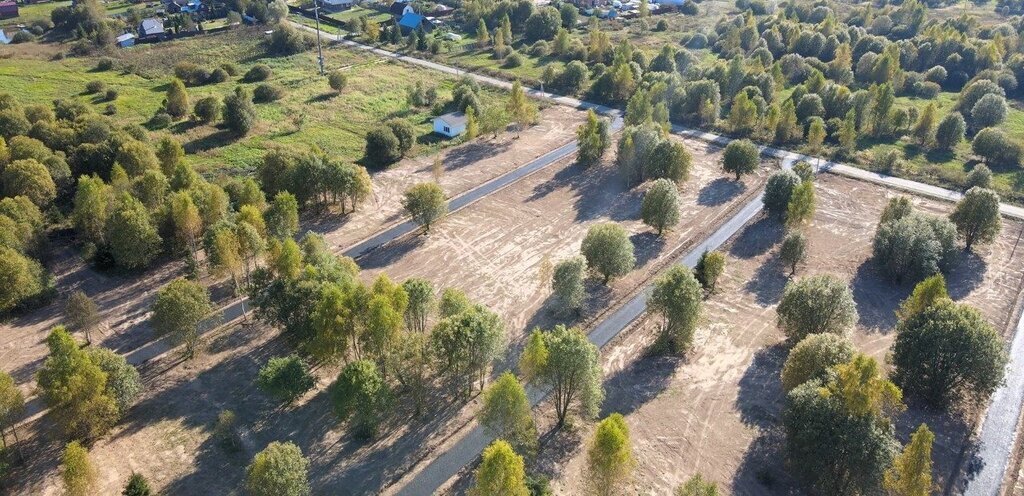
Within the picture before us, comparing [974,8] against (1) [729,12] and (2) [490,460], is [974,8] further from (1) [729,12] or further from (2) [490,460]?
(2) [490,460]

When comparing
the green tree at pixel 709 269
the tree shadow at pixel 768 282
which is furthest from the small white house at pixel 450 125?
the tree shadow at pixel 768 282

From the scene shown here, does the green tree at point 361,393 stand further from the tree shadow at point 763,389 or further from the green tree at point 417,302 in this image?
the tree shadow at point 763,389

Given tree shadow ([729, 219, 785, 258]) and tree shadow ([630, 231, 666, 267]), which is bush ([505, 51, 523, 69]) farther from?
tree shadow ([729, 219, 785, 258])

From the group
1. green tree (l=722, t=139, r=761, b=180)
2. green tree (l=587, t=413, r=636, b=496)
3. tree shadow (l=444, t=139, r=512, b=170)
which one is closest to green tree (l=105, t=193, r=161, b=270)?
tree shadow (l=444, t=139, r=512, b=170)

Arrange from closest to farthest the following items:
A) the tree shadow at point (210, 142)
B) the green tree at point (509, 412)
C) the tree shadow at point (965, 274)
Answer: the green tree at point (509, 412)
the tree shadow at point (965, 274)
the tree shadow at point (210, 142)

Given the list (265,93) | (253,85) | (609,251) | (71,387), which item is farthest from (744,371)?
(253,85)

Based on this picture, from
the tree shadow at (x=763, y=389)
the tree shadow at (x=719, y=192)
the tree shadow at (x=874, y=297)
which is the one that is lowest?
the tree shadow at (x=719, y=192)

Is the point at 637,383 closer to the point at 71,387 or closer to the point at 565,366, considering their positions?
the point at 565,366

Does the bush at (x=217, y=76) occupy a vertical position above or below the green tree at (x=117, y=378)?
below
